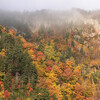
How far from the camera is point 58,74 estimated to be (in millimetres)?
37531

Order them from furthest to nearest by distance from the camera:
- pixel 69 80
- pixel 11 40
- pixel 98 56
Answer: pixel 98 56
pixel 11 40
pixel 69 80

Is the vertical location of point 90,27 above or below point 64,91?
above

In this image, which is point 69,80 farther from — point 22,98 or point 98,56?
point 98,56

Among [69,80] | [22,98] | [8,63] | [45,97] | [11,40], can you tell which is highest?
[11,40]

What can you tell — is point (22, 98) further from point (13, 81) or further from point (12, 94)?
point (13, 81)

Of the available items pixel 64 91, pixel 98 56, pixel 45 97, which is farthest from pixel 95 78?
pixel 98 56

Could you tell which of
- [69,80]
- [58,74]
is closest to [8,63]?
[58,74]

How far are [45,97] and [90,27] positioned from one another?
496 feet

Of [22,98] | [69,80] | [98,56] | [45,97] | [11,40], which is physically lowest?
[98,56]

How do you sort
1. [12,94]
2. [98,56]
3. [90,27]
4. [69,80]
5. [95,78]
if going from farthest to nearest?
1. [90,27]
2. [98,56]
3. [95,78]
4. [69,80]
5. [12,94]

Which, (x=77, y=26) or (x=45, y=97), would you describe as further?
(x=77, y=26)

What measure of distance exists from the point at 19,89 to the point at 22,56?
9516 mm

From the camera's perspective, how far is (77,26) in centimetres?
15825

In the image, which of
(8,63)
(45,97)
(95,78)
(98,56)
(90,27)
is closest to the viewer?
(45,97)
